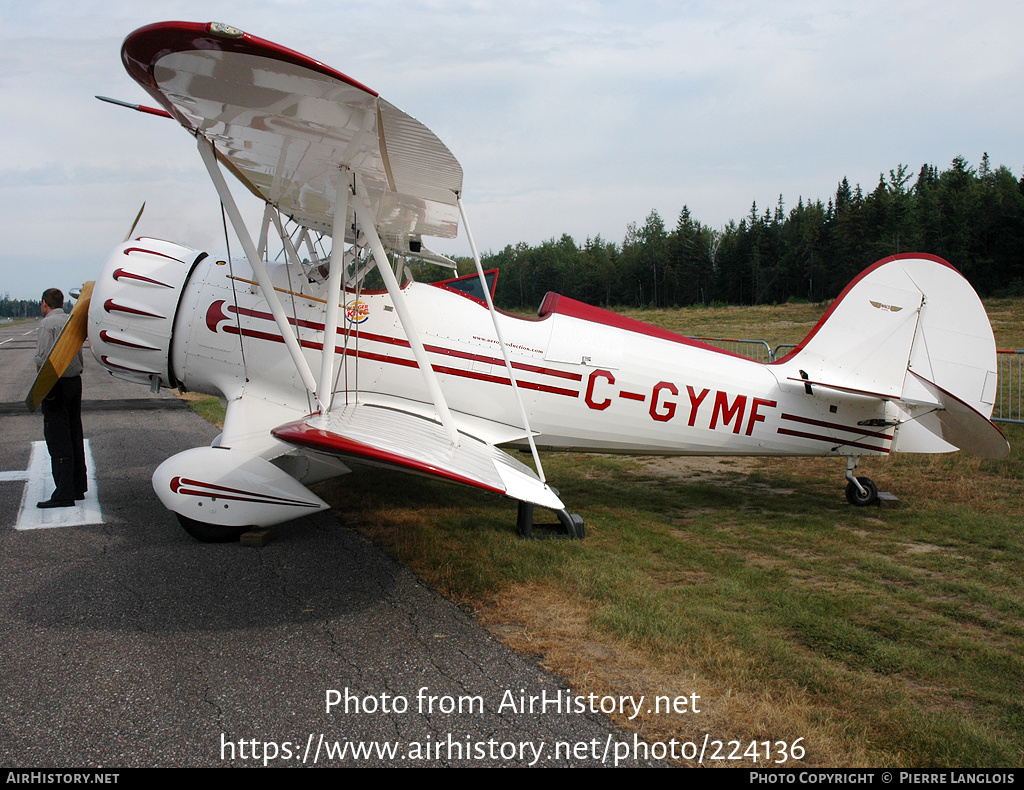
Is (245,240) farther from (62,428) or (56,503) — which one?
(56,503)

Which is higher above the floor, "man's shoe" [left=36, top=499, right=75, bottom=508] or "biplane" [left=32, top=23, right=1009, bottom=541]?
"biplane" [left=32, top=23, right=1009, bottom=541]

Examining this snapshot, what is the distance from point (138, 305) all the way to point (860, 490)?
6553 mm

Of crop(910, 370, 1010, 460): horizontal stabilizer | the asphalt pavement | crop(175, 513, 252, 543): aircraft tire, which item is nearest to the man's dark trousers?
the asphalt pavement

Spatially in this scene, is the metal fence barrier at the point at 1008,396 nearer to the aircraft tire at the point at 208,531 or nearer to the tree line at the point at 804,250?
the aircraft tire at the point at 208,531

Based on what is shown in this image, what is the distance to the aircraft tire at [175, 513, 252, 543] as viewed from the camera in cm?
460

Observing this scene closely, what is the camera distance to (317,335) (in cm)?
530

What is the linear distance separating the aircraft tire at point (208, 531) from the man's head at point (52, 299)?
243 cm

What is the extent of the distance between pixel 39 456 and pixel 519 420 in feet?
18.8

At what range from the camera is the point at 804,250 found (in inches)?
2463

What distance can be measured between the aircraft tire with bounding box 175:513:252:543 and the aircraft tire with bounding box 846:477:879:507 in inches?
209

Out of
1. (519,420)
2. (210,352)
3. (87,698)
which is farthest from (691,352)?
(87,698)

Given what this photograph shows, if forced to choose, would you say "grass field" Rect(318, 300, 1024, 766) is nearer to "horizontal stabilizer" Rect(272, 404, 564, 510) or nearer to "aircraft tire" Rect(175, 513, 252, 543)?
"horizontal stabilizer" Rect(272, 404, 564, 510)

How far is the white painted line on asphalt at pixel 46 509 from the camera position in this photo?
507cm

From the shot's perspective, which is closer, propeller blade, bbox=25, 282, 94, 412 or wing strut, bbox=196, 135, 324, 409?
wing strut, bbox=196, 135, 324, 409
